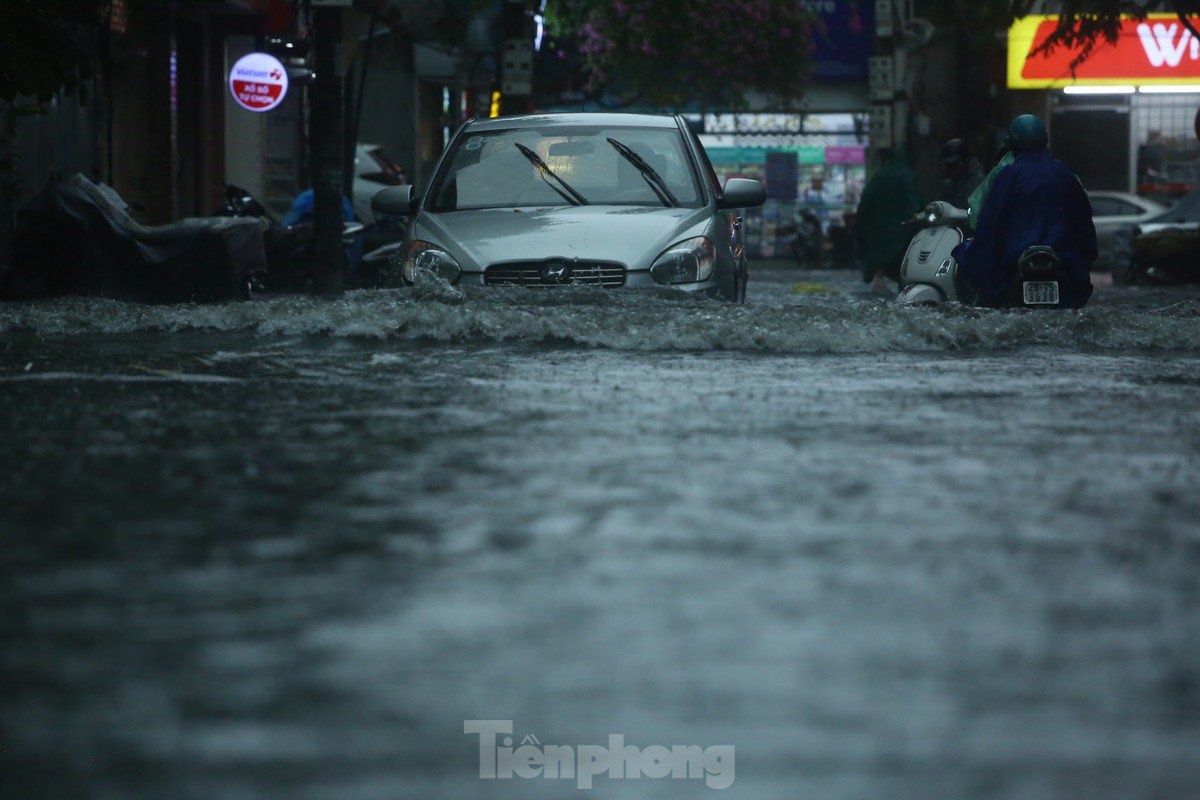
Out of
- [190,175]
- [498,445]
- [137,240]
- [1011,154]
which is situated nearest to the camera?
[498,445]

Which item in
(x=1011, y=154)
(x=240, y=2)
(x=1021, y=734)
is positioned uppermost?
(x=240, y=2)

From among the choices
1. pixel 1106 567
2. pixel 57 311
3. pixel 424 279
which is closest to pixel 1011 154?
pixel 424 279

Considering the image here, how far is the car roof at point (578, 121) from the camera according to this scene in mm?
12422

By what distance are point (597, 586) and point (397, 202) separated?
8.44 metres

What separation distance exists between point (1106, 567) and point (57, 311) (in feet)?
32.1

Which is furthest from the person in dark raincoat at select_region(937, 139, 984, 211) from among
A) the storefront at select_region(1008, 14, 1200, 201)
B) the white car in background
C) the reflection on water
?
the storefront at select_region(1008, 14, 1200, 201)

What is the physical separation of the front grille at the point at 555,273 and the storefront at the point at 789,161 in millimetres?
34879

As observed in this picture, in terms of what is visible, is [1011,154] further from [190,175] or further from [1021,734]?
[190,175]

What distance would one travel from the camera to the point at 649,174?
1194 centimetres

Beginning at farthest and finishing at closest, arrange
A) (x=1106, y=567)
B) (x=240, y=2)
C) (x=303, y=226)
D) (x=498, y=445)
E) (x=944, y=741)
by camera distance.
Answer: (x=240, y=2)
(x=303, y=226)
(x=498, y=445)
(x=1106, y=567)
(x=944, y=741)

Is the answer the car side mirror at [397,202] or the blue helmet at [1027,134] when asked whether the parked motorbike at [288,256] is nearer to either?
the car side mirror at [397,202]

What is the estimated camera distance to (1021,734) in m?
2.80

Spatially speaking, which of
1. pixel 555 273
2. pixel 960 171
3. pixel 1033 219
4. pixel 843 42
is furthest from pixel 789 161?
pixel 555 273

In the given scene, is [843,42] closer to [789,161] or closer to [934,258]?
[789,161]
